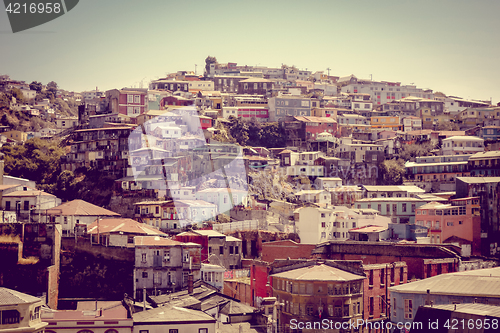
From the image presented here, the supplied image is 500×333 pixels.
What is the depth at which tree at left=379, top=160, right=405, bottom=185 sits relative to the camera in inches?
3661

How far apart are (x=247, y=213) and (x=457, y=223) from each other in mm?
20797

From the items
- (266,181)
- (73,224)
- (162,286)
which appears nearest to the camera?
(162,286)

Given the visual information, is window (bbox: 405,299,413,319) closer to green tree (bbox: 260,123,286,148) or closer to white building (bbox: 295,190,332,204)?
white building (bbox: 295,190,332,204)

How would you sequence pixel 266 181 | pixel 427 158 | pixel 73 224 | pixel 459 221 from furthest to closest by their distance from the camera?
pixel 427 158, pixel 266 181, pixel 459 221, pixel 73 224

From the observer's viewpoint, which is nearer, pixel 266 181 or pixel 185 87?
pixel 266 181

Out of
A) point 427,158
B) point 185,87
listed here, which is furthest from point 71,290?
point 185,87

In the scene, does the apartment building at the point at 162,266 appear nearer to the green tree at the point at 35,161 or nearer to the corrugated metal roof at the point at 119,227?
the corrugated metal roof at the point at 119,227

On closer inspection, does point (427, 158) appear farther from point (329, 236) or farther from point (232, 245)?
point (232, 245)

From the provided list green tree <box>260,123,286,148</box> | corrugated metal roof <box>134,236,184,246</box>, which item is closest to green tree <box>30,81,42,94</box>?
green tree <box>260,123,286,148</box>

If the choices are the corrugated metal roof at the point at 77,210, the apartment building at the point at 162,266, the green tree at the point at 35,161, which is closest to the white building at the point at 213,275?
the apartment building at the point at 162,266

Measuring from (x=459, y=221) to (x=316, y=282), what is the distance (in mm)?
23867

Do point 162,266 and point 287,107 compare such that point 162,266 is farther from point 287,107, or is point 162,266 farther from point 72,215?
point 287,107

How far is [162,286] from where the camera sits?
54.3m

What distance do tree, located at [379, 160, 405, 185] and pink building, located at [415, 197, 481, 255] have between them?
2438 centimetres
